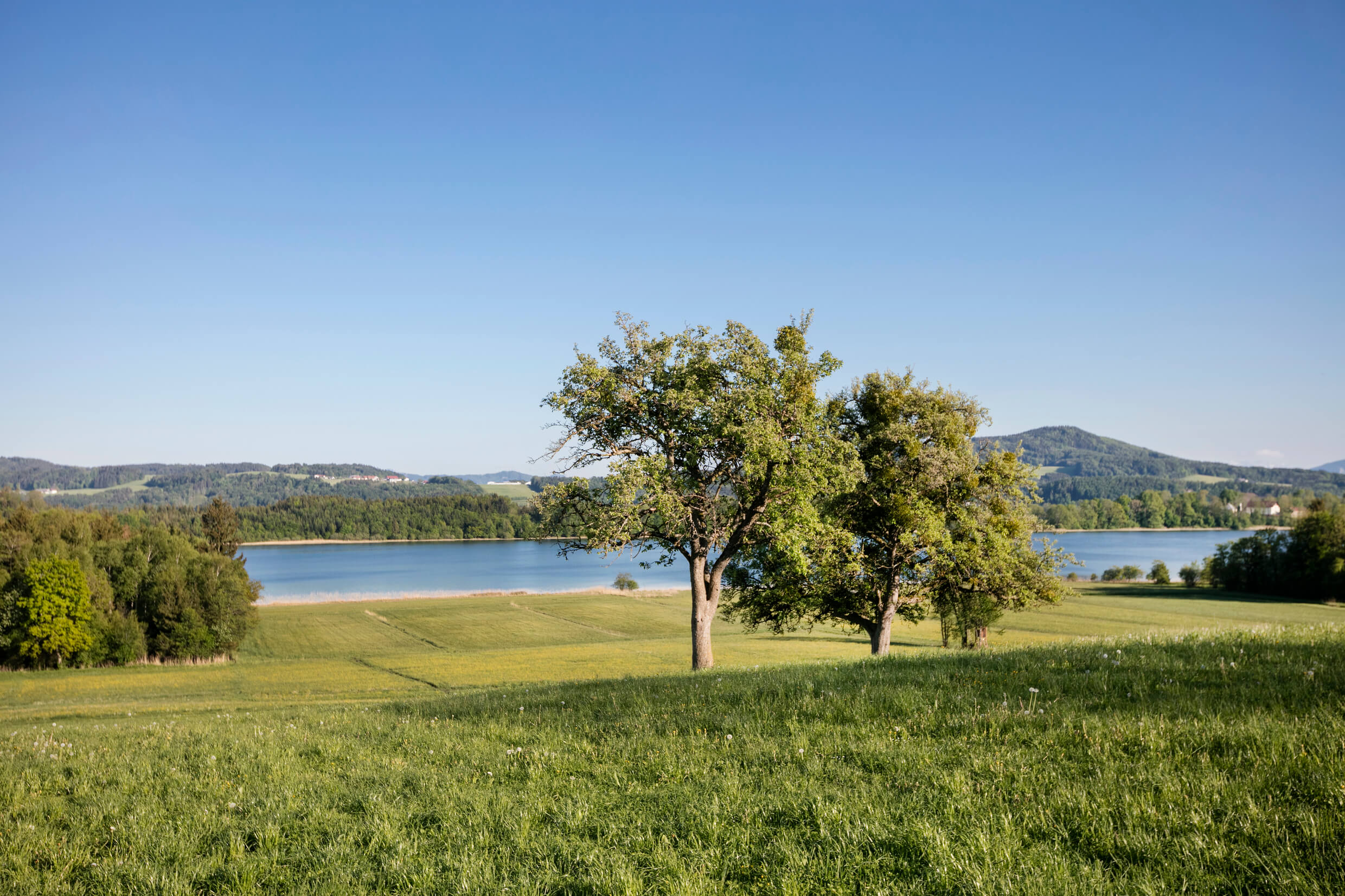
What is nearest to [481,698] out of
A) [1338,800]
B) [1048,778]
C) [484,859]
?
[484,859]

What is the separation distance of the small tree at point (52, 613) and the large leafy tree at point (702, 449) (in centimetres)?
6857

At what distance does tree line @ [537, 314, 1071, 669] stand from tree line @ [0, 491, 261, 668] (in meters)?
65.3

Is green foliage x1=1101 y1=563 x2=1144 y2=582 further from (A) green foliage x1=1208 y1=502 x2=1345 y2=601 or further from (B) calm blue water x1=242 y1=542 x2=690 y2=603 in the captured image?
(B) calm blue water x1=242 y1=542 x2=690 y2=603

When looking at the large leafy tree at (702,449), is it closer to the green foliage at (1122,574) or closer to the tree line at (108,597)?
the tree line at (108,597)

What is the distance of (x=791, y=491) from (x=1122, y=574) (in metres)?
136

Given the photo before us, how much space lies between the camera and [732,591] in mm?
28609

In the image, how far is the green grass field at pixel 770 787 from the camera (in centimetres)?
501

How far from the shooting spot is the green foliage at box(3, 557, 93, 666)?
63594mm

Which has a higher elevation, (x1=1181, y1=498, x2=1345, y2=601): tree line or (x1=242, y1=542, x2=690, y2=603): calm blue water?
(x1=1181, y1=498, x2=1345, y2=601): tree line

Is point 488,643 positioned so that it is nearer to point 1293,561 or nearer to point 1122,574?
point 1293,561

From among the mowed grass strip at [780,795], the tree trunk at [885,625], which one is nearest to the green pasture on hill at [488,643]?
the tree trunk at [885,625]

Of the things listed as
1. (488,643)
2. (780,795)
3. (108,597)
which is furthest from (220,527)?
(780,795)

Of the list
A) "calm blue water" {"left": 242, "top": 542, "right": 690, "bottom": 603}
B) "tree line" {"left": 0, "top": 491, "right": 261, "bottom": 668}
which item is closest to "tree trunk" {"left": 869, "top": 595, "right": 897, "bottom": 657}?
"tree line" {"left": 0, "top": 491, "right": 261, "bottom": 668}

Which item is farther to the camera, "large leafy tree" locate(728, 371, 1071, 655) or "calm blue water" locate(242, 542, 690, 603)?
"calm blue water" locate(242, 542, 690, 603)
